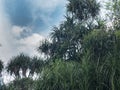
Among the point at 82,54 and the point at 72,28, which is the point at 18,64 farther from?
the point at 82,54

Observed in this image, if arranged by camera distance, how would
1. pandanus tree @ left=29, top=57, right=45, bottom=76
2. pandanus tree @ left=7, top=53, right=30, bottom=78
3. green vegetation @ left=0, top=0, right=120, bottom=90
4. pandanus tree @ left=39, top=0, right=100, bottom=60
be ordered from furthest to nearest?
pandanus tree @ left=7, top=53, right=30, bottom=78 < pandanus tree @ left=29, top=57, right=45, bottom=76 < pandanus tree @ left=39, top=0, right=100, bottom=60 < green vegetation @ left=0, top=0, right=120, bottom=90

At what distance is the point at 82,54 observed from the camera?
1845cm

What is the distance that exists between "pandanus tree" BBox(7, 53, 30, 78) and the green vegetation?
1.06 meters

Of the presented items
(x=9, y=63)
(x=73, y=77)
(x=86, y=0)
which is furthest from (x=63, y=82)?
(x=9, y=63)

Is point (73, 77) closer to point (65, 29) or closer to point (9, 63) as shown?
point (65, 29)

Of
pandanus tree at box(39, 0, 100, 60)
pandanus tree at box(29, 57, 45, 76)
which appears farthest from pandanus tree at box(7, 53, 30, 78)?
pandanus tree at box(39, 0, 100, 60)

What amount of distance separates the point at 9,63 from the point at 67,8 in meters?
10.3

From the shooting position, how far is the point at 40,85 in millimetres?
16266

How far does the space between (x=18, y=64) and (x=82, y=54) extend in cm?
1824

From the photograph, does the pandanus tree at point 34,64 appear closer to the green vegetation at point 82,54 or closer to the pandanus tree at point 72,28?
the green vegetation at point 82,54

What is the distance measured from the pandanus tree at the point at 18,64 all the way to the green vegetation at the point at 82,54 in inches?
41.8

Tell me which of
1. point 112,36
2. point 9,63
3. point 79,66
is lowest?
point 79,66

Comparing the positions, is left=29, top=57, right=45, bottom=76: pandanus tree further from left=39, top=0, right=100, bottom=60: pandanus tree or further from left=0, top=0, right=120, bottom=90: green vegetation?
left=39, top=0, right=100, bottom=60: pandanus tree

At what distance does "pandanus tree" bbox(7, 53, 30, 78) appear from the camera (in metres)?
35.5
